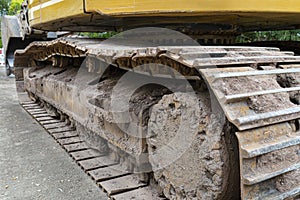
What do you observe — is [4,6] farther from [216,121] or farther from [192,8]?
[216,121]

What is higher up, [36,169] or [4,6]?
[4,6]

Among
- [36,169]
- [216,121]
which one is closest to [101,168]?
[36,169]

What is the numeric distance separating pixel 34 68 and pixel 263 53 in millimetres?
4522

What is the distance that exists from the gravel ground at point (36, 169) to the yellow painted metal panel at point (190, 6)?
4.39 ft

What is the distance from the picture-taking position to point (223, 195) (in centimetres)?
A: 180

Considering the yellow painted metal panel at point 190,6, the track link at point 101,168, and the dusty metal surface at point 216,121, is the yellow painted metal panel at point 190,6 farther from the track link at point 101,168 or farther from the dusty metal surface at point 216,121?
the track link at point 101,168

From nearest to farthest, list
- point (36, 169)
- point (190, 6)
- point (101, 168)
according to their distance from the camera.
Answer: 1. point (190, 6)
2. point (101, 168)
3. point (36, 169)

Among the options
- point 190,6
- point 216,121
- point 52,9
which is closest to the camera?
point 216,121

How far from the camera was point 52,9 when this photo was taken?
3414mm

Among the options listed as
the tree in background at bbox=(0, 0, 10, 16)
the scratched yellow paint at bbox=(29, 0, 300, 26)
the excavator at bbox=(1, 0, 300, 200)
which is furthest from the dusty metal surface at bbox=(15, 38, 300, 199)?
the tree in background at bbox=(0, 0, 10, 16)

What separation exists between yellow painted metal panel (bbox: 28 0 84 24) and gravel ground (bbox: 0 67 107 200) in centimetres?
132

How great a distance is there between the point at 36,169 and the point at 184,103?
1.76 metres

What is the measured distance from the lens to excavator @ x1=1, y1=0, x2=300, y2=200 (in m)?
1.61

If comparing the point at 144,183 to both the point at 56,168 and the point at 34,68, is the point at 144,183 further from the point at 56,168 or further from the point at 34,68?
the point at 34,68
